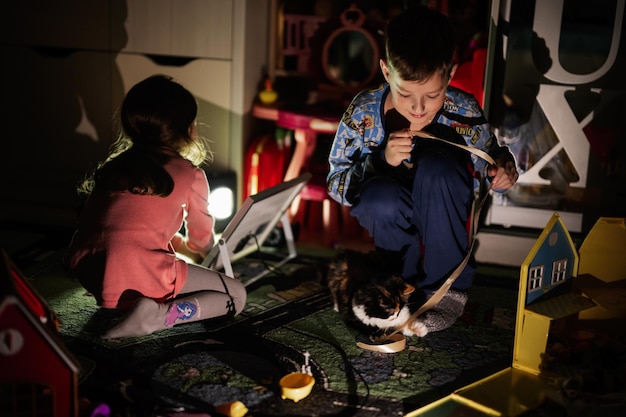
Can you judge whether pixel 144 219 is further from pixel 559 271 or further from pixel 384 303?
pixel 559 271

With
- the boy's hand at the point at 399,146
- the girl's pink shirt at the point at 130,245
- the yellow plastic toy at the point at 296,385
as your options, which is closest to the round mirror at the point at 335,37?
the boy's hand at the point at 399,146

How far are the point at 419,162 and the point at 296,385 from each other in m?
0.63

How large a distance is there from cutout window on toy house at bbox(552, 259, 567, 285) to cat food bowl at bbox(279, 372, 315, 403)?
1.95 feet

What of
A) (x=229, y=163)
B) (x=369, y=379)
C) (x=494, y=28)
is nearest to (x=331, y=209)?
(x=229, y=163)

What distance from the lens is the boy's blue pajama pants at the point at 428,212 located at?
1786mm

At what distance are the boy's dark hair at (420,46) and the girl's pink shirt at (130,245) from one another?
1.87 feet

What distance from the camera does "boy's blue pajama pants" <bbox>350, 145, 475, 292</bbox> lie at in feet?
5.86

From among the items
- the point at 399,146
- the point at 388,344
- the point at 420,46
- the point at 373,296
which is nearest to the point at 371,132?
the point at 399,146

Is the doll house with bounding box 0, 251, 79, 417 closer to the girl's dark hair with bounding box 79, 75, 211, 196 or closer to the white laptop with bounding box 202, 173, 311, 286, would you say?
the girl's dark hair with bounding box 79, 75, 211, 196

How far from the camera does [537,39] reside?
2.33 meters

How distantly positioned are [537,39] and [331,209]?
2.83 ft

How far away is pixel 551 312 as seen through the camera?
5.16 feet

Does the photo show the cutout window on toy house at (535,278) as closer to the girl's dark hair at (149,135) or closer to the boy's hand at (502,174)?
the boy's hand at (502,174)

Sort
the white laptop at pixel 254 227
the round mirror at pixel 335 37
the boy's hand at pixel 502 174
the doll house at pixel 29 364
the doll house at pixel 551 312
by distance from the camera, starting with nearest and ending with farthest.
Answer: the doll house at pixel 29 364 < the doll house at pixel 551 312 < the boy's hand at pixel 502 174 < the white laptop at pixel 254 227 < the round mirror at pixel 335 37
